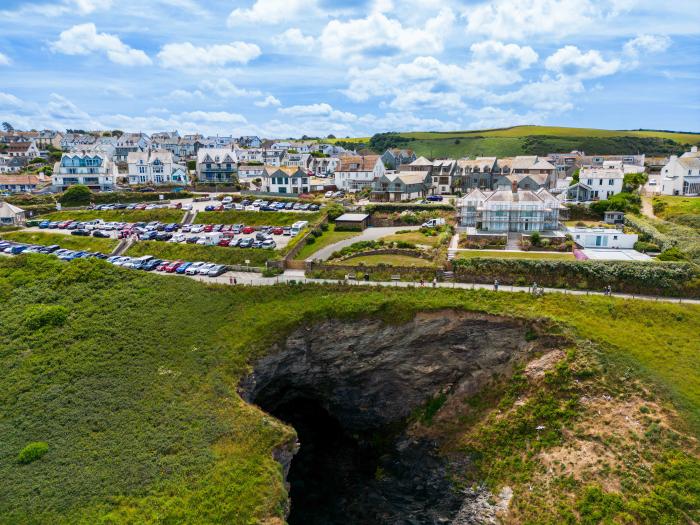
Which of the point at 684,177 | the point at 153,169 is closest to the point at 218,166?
the point at 153,169

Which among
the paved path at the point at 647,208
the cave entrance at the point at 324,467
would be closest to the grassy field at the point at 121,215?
the cave entrance at the point at 324,467

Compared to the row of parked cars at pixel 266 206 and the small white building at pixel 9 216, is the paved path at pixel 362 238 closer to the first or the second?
the row of parked cars at pixel 266 206

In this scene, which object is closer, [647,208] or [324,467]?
[324,467]

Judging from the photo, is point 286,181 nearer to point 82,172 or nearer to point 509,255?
point 82,172

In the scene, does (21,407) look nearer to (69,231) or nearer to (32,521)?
(32,521)

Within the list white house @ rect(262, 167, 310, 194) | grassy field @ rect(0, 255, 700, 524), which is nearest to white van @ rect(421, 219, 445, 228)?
grassy field @ rect(0, 255, 700, 524)
